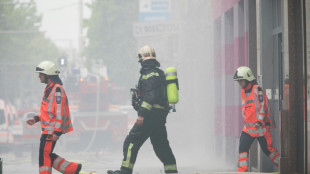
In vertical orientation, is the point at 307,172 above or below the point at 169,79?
below

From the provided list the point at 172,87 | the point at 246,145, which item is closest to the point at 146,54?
the point at 172,87

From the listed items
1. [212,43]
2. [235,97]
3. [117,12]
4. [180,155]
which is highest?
[117,12]

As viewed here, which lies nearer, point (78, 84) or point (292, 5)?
point (292, 5)

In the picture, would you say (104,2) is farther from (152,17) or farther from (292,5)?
(292,5)

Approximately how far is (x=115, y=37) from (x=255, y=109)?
52.7m

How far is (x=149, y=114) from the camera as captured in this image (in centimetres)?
990

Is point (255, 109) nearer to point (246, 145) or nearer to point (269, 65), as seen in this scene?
point (246, 145)

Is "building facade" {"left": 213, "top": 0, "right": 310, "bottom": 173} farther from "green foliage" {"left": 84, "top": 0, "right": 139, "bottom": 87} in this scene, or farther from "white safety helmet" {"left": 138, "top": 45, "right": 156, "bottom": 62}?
"green foliage" {"left": 84, "top": 0, "right": 139, "bottom": 87}

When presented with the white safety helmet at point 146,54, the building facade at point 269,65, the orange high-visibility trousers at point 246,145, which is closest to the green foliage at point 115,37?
the building facade at point 269,65

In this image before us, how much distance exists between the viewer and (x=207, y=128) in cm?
2077

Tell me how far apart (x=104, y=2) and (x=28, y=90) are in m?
17.8

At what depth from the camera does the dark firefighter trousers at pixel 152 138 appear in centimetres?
992

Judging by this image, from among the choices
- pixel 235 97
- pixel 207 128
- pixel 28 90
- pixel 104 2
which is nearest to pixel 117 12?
pixel 104 2

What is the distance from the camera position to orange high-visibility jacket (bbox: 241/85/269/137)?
34.4 ft
